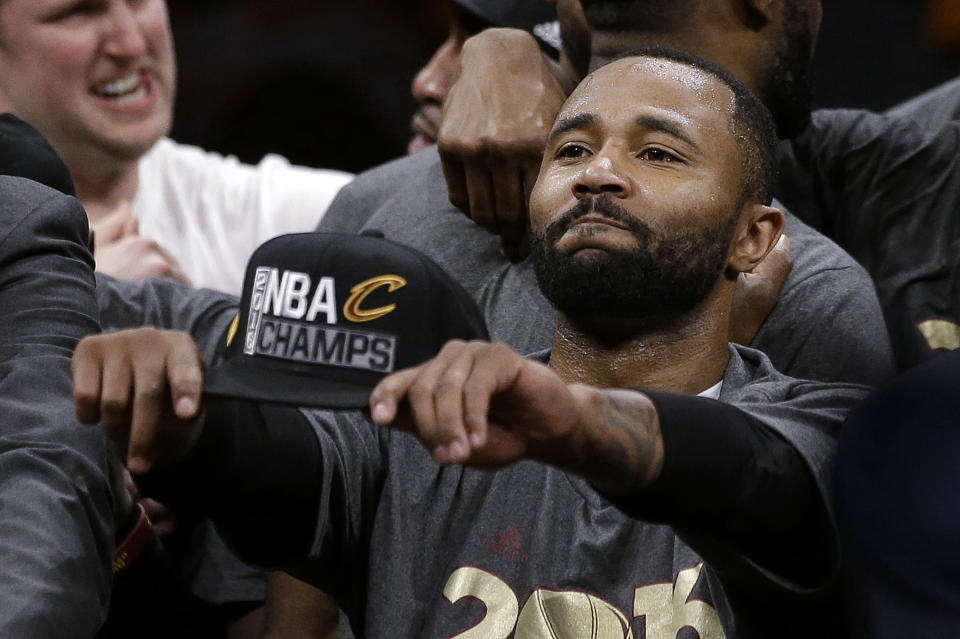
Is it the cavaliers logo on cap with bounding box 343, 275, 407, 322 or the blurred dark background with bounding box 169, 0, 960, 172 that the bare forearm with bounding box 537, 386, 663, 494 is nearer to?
the cavaliers logo on cap with bounding box 343, 275, 407, 322

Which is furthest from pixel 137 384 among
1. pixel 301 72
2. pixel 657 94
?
pixel 301 72

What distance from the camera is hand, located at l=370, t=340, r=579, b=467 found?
1144 millimetres

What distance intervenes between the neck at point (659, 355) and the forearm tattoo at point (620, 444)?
1.10 feet

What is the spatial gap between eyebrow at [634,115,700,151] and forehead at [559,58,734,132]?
0.01 metres

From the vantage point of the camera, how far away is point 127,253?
2486 millimetres

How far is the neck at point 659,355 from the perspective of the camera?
1669mm

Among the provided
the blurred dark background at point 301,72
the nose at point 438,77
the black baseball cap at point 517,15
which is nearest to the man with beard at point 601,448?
the black baseball cap at point 517,15

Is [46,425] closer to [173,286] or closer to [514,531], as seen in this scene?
[514,531]

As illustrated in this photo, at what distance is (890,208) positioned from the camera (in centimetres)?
223

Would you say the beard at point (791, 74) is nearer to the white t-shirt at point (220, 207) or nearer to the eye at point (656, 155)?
the eye at point (656, 155)

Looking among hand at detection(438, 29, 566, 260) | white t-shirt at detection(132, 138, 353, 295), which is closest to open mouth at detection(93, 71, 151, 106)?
white t-shirt at detection(132, 138, 353, 295)

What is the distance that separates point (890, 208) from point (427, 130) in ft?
3.10

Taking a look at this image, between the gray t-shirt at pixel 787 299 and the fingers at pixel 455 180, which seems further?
the fingers at pixel 455 180

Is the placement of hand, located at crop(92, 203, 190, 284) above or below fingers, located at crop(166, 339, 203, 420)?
below
